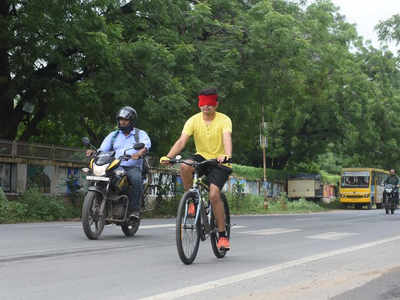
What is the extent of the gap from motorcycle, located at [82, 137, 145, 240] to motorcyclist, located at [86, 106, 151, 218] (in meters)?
0.12

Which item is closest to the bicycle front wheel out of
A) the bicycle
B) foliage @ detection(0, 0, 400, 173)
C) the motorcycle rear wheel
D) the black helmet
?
the bicycle

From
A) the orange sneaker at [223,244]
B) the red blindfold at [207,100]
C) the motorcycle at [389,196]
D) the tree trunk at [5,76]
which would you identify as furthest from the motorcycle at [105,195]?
the motorcycle at [389,196]

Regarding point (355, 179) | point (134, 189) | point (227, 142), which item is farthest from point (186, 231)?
point (355, 179)

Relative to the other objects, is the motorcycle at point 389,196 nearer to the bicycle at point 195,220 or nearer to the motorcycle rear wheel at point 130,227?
the motorcycle rear wheel at point 130,227

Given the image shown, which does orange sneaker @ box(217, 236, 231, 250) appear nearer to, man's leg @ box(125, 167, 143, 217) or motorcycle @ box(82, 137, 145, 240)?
motorcycle @ box(82, 137, 145, 240)

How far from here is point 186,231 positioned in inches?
268

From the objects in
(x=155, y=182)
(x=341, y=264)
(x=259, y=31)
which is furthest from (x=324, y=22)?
(x=341, y=264)

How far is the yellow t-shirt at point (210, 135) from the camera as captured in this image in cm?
729

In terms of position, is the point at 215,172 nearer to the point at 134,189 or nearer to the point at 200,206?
the point at 200,206

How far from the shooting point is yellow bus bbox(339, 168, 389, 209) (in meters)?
47.2

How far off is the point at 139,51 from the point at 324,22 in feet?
55.8

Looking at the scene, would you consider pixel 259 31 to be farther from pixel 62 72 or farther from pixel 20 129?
pixel 20 129

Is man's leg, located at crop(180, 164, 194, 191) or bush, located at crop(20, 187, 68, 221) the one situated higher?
man's leg, located at crop(180, 164, 194, 191)

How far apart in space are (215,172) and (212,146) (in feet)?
0.98
